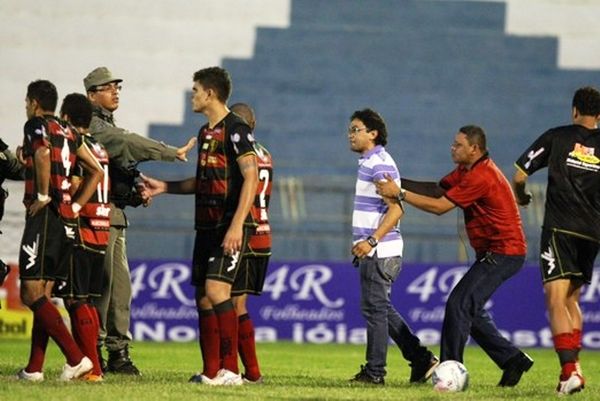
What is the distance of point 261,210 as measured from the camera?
10148 mm

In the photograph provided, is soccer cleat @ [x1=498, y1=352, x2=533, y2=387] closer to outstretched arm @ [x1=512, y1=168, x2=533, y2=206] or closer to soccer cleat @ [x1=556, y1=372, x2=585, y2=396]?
soccer cleat @ [x1=556, y1=372, x2=585, y2=396]

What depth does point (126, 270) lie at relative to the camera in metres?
11.3

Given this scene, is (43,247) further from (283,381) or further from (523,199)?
(523,199)

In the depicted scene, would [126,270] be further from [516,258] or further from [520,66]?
[520,66]

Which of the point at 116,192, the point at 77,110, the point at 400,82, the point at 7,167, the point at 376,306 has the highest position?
the point at 400,82

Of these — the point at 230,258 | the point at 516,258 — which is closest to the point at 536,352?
the point at 516,258

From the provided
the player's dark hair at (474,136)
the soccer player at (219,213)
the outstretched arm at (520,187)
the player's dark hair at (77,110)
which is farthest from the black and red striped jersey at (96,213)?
the outstretched arm at (520,187)

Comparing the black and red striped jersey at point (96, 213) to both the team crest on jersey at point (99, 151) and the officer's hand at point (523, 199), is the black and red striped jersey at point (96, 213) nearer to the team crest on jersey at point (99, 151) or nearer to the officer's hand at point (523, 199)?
the team crest on jersey at point (99, 151)

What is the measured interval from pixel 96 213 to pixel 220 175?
989 millimetres

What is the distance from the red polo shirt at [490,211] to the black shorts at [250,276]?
59.6 inches

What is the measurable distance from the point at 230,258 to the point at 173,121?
13697 mm

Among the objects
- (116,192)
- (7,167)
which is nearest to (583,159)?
(116,192)

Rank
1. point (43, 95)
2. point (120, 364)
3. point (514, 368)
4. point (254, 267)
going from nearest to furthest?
point (43, 95), point (254, 267), point (514, 368), point (120, 364)

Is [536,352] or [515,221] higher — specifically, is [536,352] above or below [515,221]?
below
